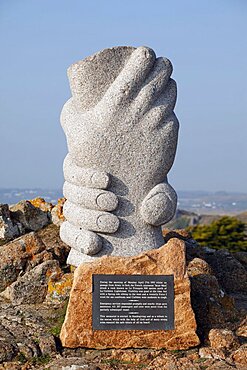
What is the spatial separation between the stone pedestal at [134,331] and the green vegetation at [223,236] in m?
14.2

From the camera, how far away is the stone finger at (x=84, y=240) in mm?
9609

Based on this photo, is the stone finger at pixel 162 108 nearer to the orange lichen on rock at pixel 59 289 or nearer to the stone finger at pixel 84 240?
the stone finger at pixel 84 240

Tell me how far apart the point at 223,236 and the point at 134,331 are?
600 inches

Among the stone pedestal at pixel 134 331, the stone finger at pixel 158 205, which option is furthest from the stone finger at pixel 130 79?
the stone pedestal at pixel 134 331

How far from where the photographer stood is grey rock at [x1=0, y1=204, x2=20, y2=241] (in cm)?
1180

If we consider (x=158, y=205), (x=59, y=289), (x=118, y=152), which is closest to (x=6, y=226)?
(x=59, y=289)

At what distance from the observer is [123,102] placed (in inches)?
383

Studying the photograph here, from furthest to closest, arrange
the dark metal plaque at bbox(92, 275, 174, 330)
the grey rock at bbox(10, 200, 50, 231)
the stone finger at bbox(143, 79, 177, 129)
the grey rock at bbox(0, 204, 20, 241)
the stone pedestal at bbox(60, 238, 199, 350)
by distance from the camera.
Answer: the grey rock at bbox(10, 200, 50, 231) → the grey rock at bbox(0, 204, 20, 241) → the stone finger at bbox(143, 79, 177, 129) → the dark metal plaque at bbox(92, 275, 174, 330) → the stone pedestal at bbox(60, 238, 199, 350)

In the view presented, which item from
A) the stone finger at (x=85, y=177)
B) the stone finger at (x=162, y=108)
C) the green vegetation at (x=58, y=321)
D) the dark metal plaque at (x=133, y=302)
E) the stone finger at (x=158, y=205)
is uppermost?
the stone finger at (x=162, y=108)

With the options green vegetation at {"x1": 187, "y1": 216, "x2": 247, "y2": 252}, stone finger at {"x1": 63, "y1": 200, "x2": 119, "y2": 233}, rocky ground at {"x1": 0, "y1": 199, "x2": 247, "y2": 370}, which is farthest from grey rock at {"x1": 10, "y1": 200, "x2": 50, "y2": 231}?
green vegetation at {"x1": 187, "y1": 216, "x2": 247, "y2": 252}

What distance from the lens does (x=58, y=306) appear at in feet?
31.1

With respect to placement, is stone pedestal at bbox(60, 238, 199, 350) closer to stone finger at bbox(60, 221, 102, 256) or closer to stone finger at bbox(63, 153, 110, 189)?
stone finger at bbox(60, 221, 102, 256)

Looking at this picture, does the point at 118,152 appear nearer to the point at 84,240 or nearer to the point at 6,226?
the point at 84,240

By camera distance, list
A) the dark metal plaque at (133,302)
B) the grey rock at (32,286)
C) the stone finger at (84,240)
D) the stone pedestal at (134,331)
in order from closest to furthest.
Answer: the stone pedestal at (134,331) → the dark metal plaque at (133,302) → the stone finger at (84,240) → the grey rock at (32,286)
